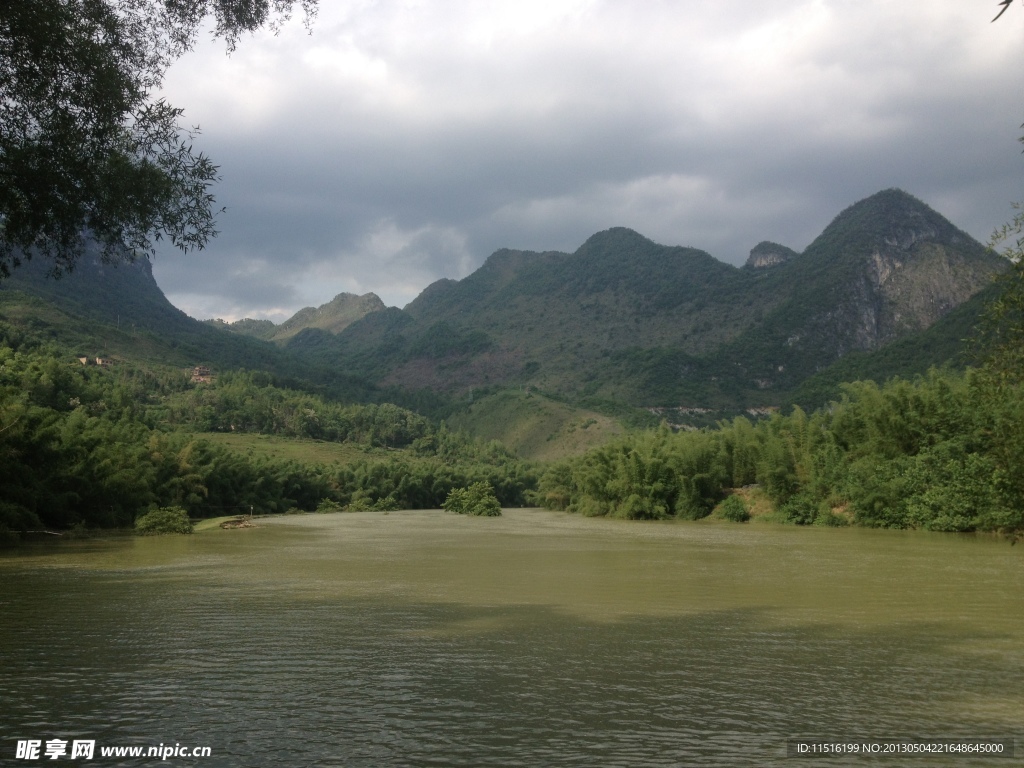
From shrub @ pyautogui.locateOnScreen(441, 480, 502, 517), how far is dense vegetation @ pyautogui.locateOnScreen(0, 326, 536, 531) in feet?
29.2

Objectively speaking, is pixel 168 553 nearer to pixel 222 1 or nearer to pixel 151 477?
pixel 151 477

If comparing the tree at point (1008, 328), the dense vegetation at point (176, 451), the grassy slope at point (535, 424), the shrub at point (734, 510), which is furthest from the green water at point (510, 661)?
the grassy slope at point (535, 424)

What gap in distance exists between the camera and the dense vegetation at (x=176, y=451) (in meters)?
28.8

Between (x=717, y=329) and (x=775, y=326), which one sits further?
(x=717, y=329)

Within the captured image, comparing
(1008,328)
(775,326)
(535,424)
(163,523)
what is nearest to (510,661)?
(1008,328)

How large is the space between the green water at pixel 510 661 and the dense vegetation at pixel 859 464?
11565 millimetres

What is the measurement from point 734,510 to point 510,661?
38625 millimetres

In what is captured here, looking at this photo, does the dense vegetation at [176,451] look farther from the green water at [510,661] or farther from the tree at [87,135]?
the tree at [87,135]

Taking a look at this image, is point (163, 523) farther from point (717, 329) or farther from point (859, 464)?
point (717, 329)

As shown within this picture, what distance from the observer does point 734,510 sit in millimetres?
45594

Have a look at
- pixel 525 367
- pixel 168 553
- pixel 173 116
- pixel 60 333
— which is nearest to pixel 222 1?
pixel 173 116

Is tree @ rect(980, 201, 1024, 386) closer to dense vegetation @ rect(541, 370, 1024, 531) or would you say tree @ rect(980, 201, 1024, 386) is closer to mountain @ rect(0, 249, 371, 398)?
dense vegetation @ rect(541, 370, 1024, 531)

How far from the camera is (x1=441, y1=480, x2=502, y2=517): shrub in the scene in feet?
198

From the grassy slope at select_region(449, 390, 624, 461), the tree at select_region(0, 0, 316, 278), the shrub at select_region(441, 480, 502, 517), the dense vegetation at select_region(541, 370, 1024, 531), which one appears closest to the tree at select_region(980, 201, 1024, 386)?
the tree at select_region(0, 0, 316, 278)
